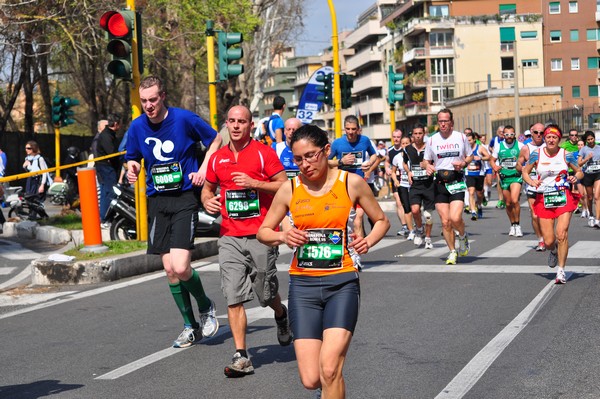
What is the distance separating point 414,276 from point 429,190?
423 centimetres

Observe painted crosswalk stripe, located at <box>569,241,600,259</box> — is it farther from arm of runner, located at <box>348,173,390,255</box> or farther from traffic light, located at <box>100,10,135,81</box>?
arm of runner, located at <box>348,173,390,255</box>

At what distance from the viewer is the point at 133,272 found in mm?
13867

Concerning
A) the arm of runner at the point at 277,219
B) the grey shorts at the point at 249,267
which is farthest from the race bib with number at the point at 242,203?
the arm of runner at the point at 277,219

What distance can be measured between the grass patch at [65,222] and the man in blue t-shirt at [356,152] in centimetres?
647

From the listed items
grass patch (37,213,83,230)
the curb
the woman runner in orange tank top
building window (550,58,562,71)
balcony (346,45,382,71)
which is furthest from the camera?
balcony (346,45,382,71)

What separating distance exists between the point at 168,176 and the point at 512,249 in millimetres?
8768

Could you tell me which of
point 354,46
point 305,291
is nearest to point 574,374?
point 305,291

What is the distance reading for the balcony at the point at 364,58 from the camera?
377 feet

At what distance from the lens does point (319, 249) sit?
586 centimetres

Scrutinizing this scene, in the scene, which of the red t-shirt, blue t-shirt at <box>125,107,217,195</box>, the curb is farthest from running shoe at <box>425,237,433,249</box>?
the red t-shirt

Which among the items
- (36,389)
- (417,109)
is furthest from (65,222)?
(417,109)

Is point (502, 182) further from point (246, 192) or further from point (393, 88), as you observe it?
point (393, 88)

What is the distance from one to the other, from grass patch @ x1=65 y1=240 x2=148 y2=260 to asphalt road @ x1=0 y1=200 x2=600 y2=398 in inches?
34.0

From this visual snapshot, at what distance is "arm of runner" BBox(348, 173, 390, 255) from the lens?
5.92 metres
